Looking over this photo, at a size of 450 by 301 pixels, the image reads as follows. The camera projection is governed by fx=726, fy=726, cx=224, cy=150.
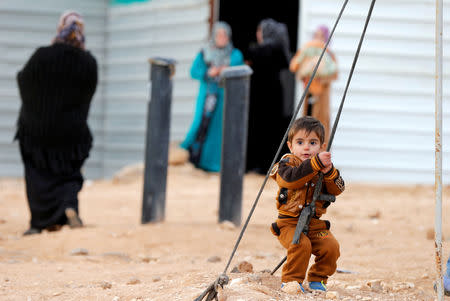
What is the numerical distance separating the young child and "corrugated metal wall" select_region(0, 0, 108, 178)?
8.83m

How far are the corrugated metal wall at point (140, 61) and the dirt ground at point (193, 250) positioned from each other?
2.34 metres

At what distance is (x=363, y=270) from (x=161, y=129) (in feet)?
7.18

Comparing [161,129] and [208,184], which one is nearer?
[161,129]

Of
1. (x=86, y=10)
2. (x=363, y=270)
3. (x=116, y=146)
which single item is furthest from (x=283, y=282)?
(x=86, y=10)

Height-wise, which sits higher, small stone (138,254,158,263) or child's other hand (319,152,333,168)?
child's other hand (319,152,333,168)

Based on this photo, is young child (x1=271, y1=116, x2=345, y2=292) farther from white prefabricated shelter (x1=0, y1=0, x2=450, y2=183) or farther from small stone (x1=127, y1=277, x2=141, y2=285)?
white prefabricated shelter (x1=0, y1=0, x2=450, y2=183)

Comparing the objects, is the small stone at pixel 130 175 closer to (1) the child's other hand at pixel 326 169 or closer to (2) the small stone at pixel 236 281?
(2) the small stone at pixel 236 281

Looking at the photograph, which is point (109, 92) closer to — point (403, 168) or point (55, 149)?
point (403, 168)

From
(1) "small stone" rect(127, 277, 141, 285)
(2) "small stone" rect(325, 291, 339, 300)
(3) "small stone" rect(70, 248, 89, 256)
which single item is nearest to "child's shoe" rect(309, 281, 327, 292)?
(2) "small stone" rect(325, 291, 339, 300)

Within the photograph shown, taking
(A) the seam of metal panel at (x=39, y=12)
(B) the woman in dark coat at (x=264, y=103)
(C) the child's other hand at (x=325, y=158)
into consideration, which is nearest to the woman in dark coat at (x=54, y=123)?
(C) the child's other hand at (x=325, y=158)

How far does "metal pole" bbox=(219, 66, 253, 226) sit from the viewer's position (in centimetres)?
562

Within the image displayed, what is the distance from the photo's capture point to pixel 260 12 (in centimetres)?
1253

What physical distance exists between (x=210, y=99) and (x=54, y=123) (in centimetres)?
427

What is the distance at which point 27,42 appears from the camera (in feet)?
38.8
